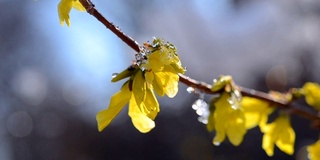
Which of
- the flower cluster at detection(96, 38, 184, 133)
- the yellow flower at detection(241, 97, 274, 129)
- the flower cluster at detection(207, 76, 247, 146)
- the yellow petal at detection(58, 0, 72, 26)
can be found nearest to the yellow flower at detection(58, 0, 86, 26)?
the yellow petal at detection(58, 0, 72, 26)

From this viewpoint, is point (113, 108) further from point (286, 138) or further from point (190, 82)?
point (286, 138)

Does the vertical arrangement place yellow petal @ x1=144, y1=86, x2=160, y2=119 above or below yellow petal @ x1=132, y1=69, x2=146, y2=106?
below

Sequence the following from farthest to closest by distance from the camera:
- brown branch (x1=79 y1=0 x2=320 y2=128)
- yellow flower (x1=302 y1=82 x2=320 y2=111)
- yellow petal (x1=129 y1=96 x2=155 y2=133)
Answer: yellow flower (x1=302 y1=82 x2=320 y2=111), yellow petal (x1=129 y1=96 x2=155 y2=133), brown branch (x1=79 y1=0 x2=320 y2=128)

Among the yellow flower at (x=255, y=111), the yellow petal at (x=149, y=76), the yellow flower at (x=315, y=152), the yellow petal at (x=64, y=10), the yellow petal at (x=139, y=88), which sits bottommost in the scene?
the yellow flower at (x=315, y=152)

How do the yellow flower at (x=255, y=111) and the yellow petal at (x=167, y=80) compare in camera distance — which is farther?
the yellow flower at (x=255, y=111)

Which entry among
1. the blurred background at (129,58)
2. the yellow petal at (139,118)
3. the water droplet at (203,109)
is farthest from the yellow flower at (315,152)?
the blurred background at (129,58)

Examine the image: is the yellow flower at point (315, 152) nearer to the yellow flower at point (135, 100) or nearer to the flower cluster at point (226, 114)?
the flower cluster at point (226, 114)

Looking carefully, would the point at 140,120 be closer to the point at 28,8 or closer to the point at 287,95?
the point at 287,95

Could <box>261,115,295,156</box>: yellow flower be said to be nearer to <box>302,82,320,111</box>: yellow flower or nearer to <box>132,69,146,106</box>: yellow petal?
<box>302,82,320,111</box>: yellow flower
